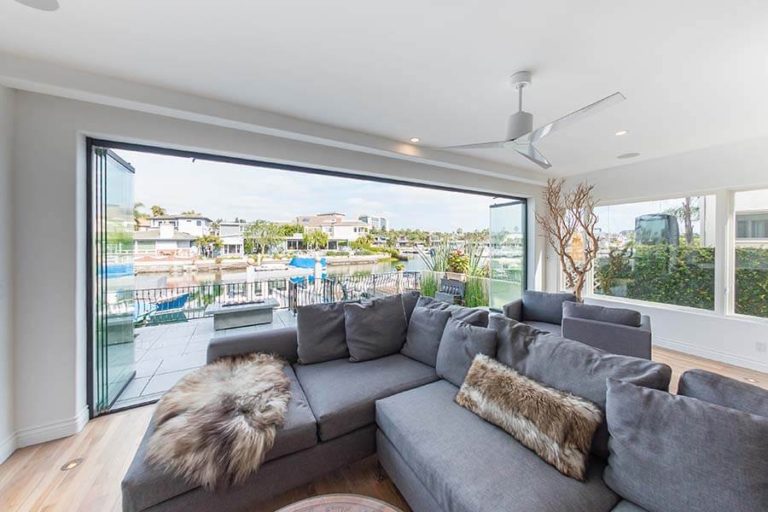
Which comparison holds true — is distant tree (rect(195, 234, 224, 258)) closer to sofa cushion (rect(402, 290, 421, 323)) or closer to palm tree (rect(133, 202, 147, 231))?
palm tree (rect(133, 202, 147, 231))

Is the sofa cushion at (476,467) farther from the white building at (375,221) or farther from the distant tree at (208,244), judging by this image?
the white building at (375,221)

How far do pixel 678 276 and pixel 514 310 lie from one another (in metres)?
2.48

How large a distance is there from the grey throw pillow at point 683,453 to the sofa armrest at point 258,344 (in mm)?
2080

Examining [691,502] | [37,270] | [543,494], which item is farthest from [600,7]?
[37,270]

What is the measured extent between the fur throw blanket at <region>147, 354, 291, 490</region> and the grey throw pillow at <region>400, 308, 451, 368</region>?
1.00 meters

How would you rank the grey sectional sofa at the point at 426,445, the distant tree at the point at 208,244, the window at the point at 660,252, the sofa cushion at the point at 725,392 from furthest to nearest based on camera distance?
the window at the point at 660,252 < the distant tree at the point at 208,244 < the grey sectional sofa at the point at 426,445 < the sofa cushion at the point at 725,392

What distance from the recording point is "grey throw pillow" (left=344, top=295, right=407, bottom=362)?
2373mm

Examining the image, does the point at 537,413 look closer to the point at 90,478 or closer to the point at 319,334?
the point at 319,334

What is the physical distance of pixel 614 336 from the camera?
2482 mm

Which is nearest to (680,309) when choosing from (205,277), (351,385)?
(351,385)

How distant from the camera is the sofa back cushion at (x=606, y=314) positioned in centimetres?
253

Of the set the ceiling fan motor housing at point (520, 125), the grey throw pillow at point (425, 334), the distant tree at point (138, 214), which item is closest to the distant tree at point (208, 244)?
the distant tree at point (138, 214)

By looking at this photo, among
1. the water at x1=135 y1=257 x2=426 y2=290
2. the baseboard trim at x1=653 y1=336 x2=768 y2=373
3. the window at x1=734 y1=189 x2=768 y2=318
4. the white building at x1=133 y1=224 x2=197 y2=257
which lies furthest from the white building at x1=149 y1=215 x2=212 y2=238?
the window at x1=734 y1=189 x2=768 y2=318

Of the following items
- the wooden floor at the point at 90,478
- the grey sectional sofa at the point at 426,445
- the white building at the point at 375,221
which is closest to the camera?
the grey sectional sofa at the point at 426,445
